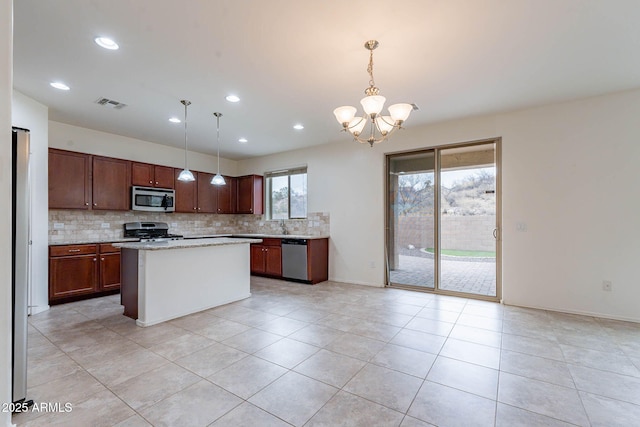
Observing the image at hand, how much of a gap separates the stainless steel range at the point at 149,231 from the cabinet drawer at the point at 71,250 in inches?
29.8

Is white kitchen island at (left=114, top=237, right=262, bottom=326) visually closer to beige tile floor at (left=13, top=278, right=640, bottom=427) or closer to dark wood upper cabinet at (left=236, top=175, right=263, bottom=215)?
beige tile floor at (left=13, top=278, right=640, bottom=427)

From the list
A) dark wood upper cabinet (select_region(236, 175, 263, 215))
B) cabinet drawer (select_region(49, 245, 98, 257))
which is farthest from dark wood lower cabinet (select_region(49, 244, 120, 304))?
dark wood upper cabinet (select_region(236, 175, 263, 215))

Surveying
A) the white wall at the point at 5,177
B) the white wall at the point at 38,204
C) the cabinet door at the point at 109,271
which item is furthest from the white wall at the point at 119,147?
the white wall at the point at 5,177

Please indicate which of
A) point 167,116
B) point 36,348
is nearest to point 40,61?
point 167,116

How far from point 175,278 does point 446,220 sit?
3.96 meters

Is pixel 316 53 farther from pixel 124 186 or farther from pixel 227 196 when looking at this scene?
pixel 227 196

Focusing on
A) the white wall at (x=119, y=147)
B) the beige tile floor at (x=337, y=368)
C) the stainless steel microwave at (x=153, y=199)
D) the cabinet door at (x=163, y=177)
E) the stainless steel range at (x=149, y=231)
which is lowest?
the beige tile floor at (x=337, y=368)

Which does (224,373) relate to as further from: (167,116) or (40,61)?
(167,116)

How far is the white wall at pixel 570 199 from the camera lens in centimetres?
338

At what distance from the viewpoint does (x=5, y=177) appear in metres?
1.14

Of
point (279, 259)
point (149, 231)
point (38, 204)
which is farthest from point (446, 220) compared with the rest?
point (38, 204)

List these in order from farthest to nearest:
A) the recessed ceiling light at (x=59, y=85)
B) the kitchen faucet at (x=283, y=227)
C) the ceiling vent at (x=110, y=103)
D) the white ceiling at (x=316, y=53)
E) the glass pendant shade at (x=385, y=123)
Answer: the kitchen faucet at (x=283, y=227) → the ceiling vent at (x=110, y=103) → the recessed ceiling light at (x=59, y=85) → the glass pendant shade at (x=385, y=123) → the white ceiling at (x=316, y=53)

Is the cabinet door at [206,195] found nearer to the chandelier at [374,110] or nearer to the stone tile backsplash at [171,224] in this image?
the stone tile backsplash at [171,224]

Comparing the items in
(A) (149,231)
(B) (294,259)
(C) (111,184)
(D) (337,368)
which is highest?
(C) (111,184)
